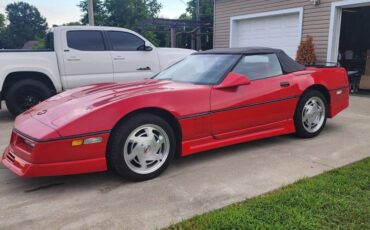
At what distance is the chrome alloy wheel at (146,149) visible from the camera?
3.47 meters

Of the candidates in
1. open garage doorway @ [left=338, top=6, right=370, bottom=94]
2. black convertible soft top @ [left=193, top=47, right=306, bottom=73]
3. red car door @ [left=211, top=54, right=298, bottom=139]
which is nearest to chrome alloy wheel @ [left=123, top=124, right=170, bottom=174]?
red car door @ [left=211, top=54, right=298, bottom=139]

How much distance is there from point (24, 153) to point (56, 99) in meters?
1.02

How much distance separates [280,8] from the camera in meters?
11.5

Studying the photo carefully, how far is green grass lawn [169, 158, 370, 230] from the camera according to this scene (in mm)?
2596

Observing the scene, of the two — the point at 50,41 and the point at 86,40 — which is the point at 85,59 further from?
the point at 50,41

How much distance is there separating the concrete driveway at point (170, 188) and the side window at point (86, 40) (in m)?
3.87

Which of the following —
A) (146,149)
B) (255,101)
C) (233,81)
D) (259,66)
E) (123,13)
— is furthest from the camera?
(123,13)

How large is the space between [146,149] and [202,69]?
4.89ft

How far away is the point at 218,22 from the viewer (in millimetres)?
14430

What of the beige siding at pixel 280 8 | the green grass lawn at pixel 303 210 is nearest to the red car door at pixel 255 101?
the green grass lawn at pixel 303 210

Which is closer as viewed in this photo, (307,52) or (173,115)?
(173,115)

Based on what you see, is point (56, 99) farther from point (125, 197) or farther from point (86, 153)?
point (125, 197)

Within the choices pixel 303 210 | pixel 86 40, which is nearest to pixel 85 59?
pixel 86 40

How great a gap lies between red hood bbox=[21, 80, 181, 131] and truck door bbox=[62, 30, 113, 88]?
2984mm
